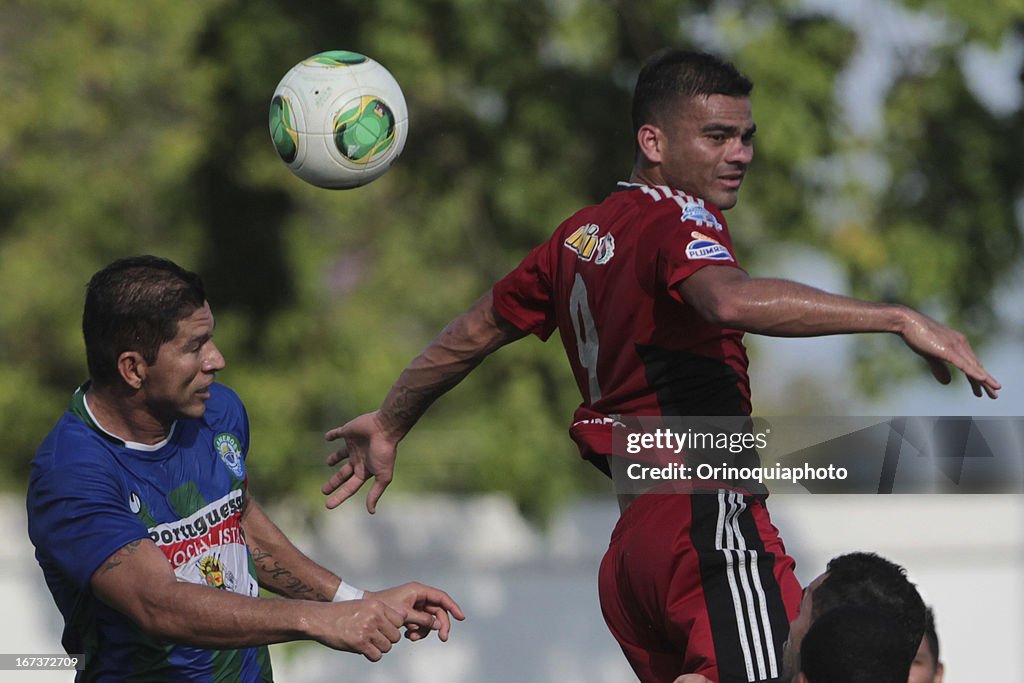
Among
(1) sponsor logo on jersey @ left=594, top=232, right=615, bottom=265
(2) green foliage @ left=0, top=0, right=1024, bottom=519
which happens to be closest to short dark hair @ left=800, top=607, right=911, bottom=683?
(1) sponsor logo on jersey @ left=594, top=232, right=615, bottom=265

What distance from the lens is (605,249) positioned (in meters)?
4.59

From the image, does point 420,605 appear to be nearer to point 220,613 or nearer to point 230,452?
point 220,613

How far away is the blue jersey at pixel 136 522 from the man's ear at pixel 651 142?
5.62ft

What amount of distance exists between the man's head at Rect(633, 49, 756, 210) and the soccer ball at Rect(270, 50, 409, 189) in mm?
1362

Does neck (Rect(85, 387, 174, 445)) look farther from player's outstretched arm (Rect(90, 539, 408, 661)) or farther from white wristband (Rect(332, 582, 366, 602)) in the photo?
white wristband (Rect(332, 582, 366, 602))

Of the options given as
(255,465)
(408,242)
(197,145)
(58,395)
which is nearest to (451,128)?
(408,242)

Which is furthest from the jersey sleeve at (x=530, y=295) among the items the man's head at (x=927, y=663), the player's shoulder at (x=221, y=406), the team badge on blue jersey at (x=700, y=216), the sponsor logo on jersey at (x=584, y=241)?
the man's head at (x=927, y=663)

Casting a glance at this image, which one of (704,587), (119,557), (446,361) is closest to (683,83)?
(446,361)

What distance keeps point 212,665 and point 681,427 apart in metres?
1.70

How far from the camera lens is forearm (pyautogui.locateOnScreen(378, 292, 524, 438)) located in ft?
17.1

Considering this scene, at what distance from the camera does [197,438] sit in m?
4.70

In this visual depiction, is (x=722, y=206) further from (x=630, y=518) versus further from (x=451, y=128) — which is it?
(x=451, y=128)

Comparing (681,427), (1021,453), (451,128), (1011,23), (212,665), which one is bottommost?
(212,665)

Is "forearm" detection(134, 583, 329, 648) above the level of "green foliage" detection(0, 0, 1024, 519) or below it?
below
